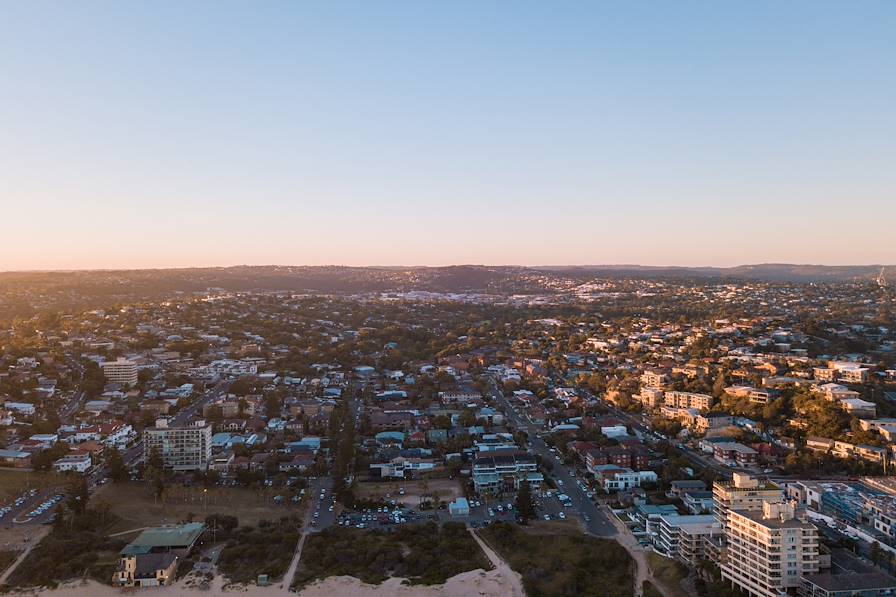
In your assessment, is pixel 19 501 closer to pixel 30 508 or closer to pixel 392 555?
pixel 30 508

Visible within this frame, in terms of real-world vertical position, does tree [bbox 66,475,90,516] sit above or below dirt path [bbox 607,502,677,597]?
above

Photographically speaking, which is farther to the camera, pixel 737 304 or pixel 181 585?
pixel 737 304

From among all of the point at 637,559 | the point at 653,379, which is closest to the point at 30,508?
the point at 637,559

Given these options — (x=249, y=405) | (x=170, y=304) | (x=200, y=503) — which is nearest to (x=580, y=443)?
(x=200, y=503)

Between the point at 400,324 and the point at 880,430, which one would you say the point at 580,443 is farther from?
the point at 400,324

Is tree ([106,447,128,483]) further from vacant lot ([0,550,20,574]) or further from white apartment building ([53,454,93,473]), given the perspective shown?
vacant lot ([0,550,20,574])

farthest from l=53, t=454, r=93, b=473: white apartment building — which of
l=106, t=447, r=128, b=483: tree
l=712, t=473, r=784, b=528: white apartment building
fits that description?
l=712, t=473, r=784, b=528: white apartment building

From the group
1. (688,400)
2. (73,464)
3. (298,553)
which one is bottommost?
(298,553)
